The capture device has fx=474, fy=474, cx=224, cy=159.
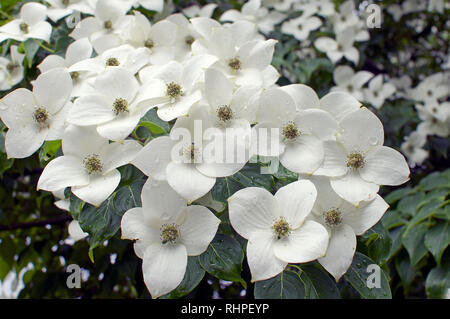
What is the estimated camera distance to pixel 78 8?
49.8 inches

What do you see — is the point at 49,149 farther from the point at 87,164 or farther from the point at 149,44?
the point at 149,44

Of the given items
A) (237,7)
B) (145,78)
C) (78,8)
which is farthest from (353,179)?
(237,7)

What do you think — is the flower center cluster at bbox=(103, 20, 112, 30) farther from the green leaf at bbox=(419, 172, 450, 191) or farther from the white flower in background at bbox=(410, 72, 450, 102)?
the white flower in background at bbox=(410, 72, 450, 102)

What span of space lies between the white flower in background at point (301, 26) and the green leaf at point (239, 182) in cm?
104

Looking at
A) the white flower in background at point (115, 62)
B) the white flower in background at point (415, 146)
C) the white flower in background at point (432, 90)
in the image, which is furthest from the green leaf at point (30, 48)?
the white flower in background at point (432, 90)

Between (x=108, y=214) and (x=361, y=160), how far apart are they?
0.48 meters

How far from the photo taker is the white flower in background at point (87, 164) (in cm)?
84

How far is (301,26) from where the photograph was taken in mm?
1821

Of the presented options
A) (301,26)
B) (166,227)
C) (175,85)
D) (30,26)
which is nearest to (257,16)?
(301,26)

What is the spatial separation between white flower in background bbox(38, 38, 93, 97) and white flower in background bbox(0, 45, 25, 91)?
6.5 inches

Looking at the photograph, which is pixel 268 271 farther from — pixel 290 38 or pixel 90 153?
pixel 290 38

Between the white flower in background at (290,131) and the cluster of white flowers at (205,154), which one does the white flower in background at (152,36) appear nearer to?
the cluster of white flowers at (205,154)

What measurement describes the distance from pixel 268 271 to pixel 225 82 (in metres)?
0.35
